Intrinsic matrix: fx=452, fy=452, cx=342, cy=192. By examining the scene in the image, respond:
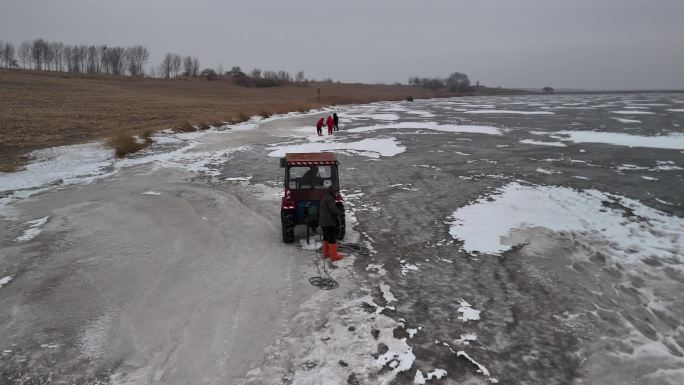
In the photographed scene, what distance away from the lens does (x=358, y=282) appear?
7824 mm

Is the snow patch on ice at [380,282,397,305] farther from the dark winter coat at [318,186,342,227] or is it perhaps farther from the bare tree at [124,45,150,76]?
the bare tree at [124,45,150,76]

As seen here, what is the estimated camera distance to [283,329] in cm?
624

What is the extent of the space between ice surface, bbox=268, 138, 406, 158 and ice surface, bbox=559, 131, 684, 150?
450 inches

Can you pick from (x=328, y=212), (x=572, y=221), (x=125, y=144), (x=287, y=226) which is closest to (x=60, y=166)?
(x=125, y=144)

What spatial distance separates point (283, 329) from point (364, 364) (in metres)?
1.32

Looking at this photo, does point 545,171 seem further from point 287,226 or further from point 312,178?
point 287,226

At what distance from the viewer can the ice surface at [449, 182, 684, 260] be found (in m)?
9.89

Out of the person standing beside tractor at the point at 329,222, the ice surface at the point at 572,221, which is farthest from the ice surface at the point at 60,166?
the ice surface at the point at 572,221

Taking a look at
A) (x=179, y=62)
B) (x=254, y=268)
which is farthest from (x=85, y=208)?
(x=179, y=62)

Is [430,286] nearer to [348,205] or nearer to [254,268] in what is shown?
[254,268]

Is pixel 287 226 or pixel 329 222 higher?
pixel 329 222

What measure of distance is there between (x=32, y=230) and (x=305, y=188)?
637 cm

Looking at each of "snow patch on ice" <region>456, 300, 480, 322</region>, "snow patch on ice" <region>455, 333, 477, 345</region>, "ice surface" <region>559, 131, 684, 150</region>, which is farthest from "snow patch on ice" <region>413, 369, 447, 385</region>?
"ice surface" <region>559, 131, 684, 150</region>

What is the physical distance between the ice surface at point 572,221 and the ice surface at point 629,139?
14024 mm
